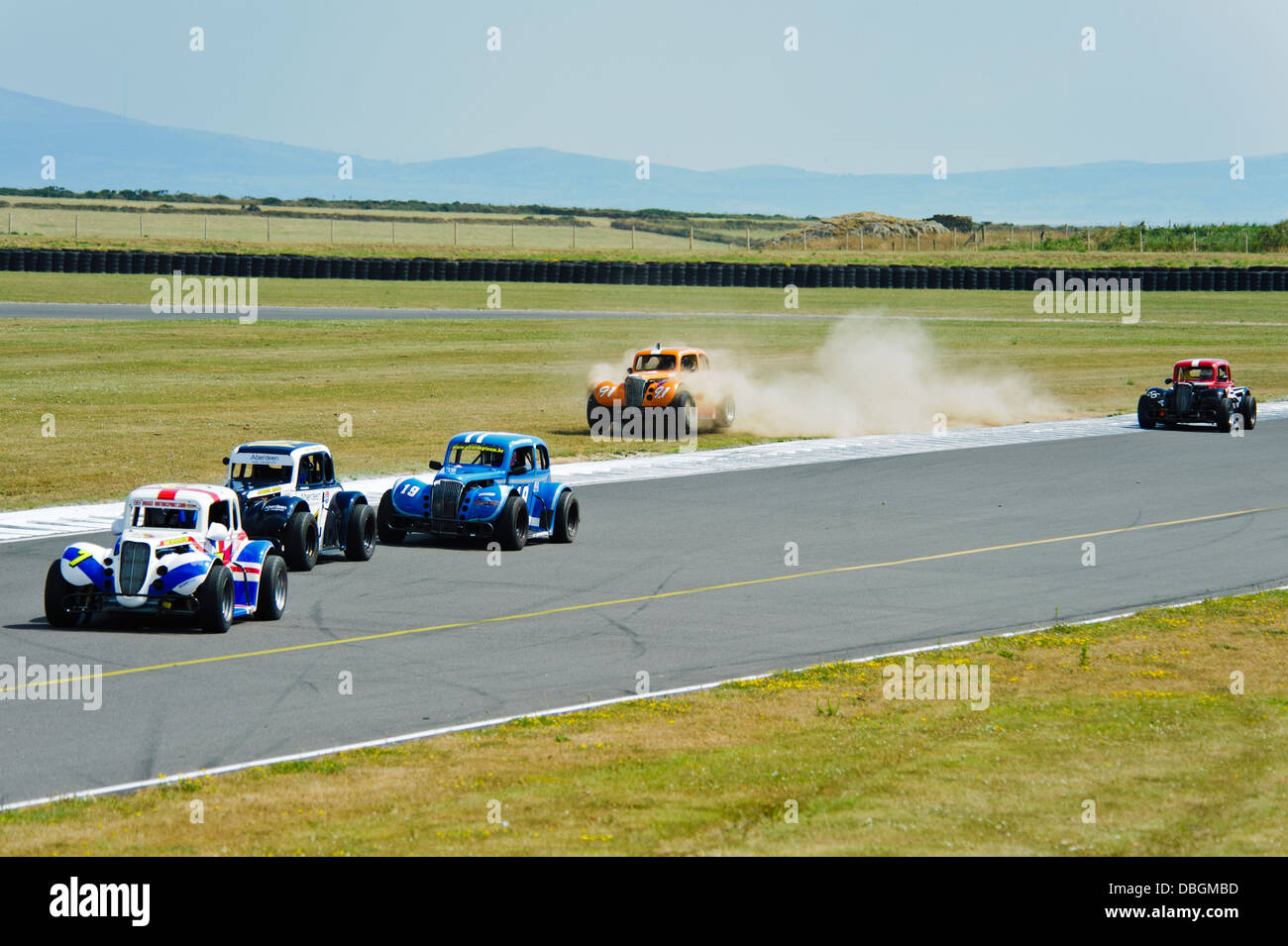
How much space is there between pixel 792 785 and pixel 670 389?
81.3ft

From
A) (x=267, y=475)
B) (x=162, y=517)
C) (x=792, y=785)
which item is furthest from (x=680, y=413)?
(x=792, y=785)

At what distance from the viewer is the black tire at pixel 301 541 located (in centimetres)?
1977

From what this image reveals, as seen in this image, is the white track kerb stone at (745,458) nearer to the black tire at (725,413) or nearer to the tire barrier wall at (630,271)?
the black tire at (725,413)

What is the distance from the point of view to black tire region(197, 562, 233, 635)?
16.4 m

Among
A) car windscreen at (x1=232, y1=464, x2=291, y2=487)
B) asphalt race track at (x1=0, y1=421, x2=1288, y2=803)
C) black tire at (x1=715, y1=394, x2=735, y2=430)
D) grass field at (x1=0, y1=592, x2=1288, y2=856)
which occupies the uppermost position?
black tire at (x1=715, y1=394, x2=735, y2=430)

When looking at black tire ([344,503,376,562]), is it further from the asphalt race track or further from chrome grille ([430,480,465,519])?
chrome grille ([430,480,465,519])

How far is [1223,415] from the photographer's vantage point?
1508 inches

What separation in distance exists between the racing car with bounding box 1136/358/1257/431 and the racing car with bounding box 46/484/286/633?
89.9ft

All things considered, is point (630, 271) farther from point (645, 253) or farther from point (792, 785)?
point (792, 785)

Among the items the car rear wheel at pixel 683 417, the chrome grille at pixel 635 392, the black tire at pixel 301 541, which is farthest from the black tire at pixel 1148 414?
the black tire at pixel 301 541

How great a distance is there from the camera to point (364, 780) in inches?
452

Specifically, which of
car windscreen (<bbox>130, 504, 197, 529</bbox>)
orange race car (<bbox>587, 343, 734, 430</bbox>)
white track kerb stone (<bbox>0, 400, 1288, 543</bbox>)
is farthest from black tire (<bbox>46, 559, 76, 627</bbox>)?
orange race car (<bbox>587, 343, 734, 430</bbox>)

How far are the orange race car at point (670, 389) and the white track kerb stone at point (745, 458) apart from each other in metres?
2.12

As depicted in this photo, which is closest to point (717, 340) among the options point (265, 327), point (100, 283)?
point (265, 327)
